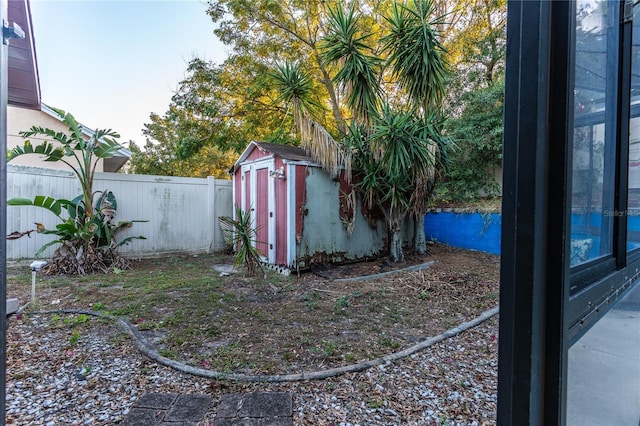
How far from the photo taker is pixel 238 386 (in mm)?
2102

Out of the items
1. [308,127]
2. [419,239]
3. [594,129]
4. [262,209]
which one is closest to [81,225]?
[262,209]

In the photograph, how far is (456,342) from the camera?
2.86 meters

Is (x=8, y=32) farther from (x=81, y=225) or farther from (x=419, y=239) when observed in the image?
(x=419, y=239)

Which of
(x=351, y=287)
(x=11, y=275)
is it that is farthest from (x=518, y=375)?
(x=11, y=275)

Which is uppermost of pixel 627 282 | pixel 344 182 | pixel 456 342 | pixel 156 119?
pixel 156 119

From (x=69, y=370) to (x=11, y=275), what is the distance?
4051 millimetres

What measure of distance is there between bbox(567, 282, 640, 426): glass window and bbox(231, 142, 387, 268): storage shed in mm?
4496

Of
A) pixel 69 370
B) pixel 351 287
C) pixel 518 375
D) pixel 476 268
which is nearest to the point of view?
pixel 518 375

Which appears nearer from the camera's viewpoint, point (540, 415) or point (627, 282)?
point (540, 415)

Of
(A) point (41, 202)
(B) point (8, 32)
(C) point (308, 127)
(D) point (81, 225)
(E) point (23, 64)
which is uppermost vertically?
(C) point (308, 127)

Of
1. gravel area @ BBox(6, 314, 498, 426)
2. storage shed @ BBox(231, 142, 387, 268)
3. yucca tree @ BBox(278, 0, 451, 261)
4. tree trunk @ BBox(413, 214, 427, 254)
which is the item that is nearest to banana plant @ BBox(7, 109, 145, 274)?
storage shed @ BBox(231, 142, 387, 268)

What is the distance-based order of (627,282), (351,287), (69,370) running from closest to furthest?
(627,282), (69,370), (351,287)

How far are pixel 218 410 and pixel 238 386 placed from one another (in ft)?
0.85

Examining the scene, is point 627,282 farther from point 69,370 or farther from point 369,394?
Result: point 69,370
